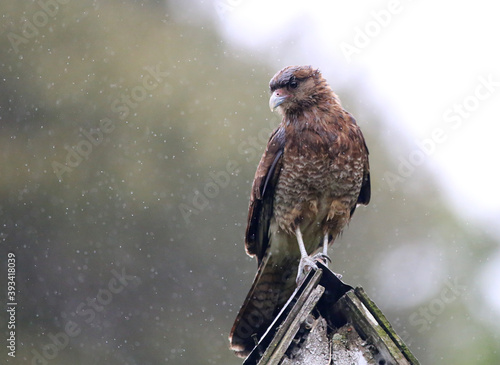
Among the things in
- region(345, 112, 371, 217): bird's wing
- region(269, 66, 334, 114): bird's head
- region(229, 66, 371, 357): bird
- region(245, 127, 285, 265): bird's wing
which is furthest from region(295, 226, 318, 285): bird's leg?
region(269, 66, 334, 114): bird's head

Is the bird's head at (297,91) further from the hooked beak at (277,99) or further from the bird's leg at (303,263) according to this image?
the bird's leg at (303,263)

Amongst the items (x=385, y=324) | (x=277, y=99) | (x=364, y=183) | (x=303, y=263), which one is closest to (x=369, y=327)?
(x=385, y=324)

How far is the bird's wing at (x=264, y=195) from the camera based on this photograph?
5.30 metres

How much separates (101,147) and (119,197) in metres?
1.03

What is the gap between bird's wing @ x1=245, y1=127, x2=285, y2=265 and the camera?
5.30 m

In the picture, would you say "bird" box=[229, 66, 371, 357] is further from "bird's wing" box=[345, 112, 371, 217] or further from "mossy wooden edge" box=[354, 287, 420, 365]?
"mossy wooden edge" box=[354, 287, 420, 365]

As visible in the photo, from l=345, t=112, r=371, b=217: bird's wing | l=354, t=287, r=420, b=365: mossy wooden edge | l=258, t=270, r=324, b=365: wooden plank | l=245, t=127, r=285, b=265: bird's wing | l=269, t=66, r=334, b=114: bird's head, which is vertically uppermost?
l=269, t=66, r=334, b=114: bird's head

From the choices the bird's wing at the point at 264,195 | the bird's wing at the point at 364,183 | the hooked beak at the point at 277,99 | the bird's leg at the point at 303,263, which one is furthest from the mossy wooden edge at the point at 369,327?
the hooked beak at the point at 277,99

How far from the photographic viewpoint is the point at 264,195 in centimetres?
545

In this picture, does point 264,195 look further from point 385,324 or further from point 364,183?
point 385,324

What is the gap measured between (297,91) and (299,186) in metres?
0.79

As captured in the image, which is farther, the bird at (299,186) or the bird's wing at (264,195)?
the bird's wing at (264,195)

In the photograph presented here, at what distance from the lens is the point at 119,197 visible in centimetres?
1298

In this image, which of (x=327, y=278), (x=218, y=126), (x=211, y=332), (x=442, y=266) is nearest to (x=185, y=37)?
(x=218, y=126)
